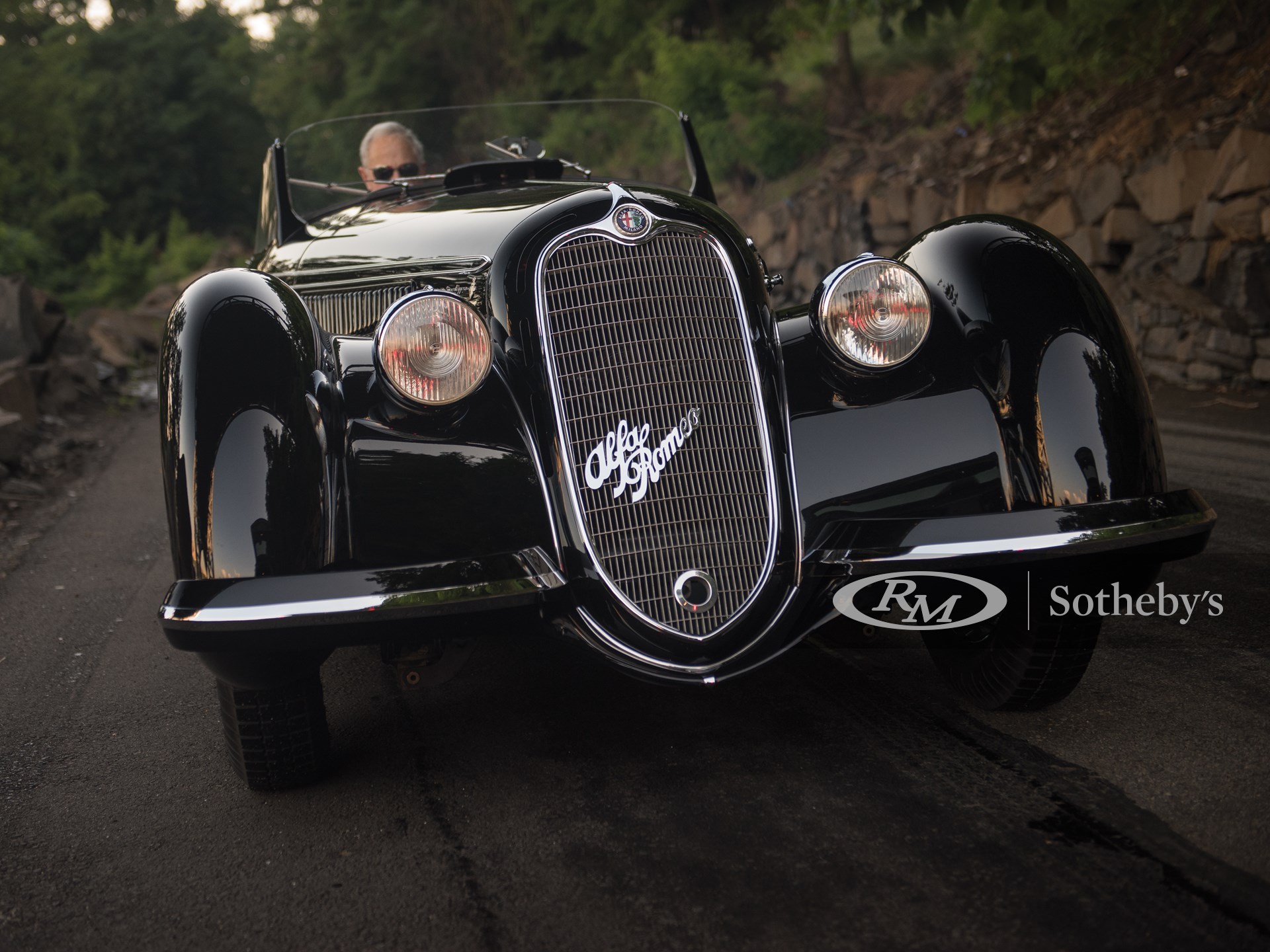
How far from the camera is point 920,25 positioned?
20.1 feet

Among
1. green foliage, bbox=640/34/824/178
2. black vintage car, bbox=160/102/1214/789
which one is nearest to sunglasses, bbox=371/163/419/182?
black vintage car, bbox=160/102/1214/789

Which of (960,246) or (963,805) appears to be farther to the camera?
(960,246)

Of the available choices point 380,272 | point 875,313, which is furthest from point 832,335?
point 380,272

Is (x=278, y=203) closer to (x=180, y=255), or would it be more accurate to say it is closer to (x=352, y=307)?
(x=352, y=307)

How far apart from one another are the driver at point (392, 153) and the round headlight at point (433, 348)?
2388 millimetres

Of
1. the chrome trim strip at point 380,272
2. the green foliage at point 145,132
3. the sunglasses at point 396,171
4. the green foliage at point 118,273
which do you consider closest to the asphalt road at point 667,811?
the chrome trim strip at point 380,272

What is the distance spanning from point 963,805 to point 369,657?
2.04m

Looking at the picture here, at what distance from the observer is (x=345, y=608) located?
7.50 ft

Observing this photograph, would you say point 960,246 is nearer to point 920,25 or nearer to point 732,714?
point 732,714

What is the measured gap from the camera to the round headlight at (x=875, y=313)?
276 centimetres

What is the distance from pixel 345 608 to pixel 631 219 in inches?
48.1

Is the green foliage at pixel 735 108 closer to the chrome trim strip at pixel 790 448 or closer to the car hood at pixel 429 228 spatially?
the car hood at pixel 429 228

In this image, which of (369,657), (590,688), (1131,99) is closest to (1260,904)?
(590,688)

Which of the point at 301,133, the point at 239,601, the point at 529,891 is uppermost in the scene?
the point at 301,133
